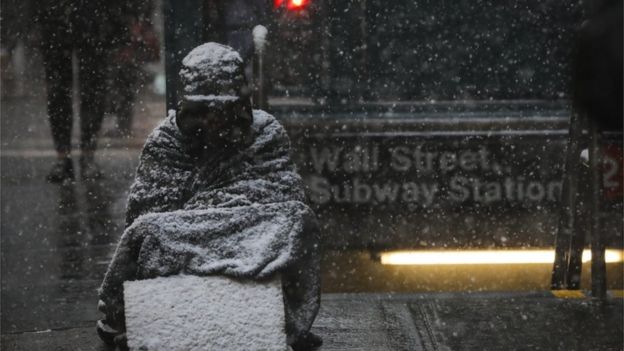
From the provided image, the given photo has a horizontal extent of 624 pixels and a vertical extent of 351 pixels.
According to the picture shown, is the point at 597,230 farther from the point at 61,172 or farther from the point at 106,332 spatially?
the point at 61,172

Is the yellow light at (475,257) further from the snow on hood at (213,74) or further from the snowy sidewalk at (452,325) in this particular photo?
the snow on hood at (213,74)

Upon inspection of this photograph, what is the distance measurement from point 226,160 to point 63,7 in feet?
23.3

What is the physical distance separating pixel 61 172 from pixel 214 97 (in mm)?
6789

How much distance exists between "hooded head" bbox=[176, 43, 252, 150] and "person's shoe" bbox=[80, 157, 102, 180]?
6.76 metres

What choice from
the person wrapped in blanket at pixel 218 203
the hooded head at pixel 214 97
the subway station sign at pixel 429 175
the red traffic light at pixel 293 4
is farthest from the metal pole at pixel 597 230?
the red traffic light at pixel 293 4

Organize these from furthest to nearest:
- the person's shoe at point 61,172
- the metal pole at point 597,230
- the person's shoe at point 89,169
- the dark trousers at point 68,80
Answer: the person's shoe at point 89,169, the person's shoe at point 61,172, the dark trousers at point 68,80, the metal pole at point 597,230

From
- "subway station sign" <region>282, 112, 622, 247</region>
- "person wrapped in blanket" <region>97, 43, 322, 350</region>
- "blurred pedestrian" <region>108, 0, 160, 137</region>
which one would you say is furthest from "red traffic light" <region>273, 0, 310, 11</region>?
"blurred pedestrian" <region>108, 0, 160, 137</region>

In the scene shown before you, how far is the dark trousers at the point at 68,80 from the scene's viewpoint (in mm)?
9781

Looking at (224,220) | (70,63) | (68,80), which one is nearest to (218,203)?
(224,220)

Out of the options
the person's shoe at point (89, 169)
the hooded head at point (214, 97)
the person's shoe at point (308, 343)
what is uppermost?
the hooded head at point (214, 97)

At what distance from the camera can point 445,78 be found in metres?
7.76

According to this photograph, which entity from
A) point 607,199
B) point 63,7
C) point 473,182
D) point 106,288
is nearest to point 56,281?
point 106,288

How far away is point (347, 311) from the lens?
15.9 feet

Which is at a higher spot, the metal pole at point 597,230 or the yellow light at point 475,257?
the metal pole at point 597,230
